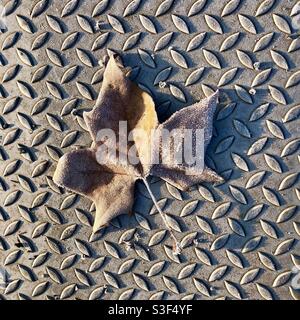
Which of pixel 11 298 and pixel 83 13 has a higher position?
pixel 83 13

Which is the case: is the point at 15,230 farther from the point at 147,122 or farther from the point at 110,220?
the point at 147,122

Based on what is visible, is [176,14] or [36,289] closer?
[176,14]

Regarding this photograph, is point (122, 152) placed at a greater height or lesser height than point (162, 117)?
lesser

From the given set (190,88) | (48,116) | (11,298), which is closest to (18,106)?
(48,116)
